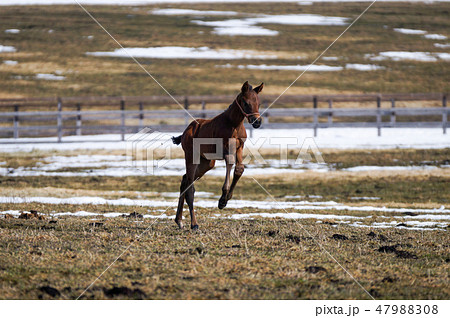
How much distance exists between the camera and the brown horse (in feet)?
32.5

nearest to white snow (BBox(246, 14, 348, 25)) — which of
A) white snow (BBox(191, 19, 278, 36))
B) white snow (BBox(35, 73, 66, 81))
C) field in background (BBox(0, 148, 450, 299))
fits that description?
white snow (BBox(191, 19, 278, 36))

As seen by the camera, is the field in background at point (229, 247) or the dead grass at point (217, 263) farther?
the field in background at point (229, 247)

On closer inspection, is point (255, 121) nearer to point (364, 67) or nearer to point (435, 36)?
point (364, 67)

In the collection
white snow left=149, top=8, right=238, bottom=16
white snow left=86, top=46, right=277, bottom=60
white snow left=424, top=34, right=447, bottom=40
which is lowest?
white snow left=86, top=46, right=277, bottom=60

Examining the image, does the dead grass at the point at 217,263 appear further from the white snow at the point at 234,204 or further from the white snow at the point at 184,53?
the white snow at the point at 184,53

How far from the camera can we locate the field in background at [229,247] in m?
7.10

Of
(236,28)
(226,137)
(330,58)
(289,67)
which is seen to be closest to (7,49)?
(236,28)

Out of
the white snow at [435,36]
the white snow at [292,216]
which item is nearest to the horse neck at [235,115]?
the white snow at [292,216]

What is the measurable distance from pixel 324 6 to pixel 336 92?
99.2 feet

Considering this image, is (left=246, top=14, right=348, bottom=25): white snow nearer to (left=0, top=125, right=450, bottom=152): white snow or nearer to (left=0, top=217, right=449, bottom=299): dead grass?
(left=0, top=125, right=450, bottom=152): white snow

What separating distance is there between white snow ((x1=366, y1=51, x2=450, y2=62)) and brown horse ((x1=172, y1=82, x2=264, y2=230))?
52.3 meters

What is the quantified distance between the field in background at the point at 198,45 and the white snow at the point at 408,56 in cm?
92

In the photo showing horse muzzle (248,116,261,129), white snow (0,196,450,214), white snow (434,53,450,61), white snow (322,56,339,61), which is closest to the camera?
horse muzzle (248,116,261,129)

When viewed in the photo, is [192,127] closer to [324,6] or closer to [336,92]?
[336,92]
